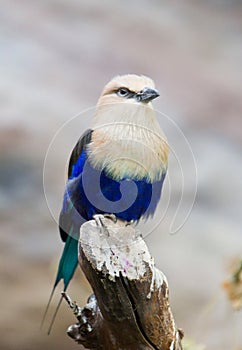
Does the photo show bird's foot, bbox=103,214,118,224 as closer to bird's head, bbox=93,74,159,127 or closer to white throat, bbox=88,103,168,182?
white throat, bbox=88,103,168,182

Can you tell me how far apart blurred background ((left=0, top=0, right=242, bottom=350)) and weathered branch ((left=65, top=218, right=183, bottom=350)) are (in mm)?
316

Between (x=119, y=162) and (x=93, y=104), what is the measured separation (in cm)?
37

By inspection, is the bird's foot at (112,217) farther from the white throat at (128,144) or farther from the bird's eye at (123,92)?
the bird's eye at (123,92)

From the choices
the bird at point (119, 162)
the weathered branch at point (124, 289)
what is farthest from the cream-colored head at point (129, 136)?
the weathered branch at point (124, 289)

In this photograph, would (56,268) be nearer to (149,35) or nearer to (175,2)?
(149,35)

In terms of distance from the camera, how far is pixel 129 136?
1196 millimetres

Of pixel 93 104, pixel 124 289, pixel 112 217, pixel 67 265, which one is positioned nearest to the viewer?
pixel 124 289

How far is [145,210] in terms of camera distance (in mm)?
1252

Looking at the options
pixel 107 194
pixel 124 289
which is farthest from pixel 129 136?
pixel 124 289

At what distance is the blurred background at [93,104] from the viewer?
1.45 meters

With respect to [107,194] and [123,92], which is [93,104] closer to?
[123,92]

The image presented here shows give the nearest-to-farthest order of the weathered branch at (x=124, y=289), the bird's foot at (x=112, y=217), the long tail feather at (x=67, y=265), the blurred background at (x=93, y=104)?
the weathered branch at (x=124, y=289), the bird's foot at (x=112, y=217), the long tail feather at (x=67, y=265), the blurred background at (x=93, y=104)

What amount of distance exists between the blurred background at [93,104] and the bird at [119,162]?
0.15 metres

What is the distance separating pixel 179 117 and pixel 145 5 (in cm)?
31
